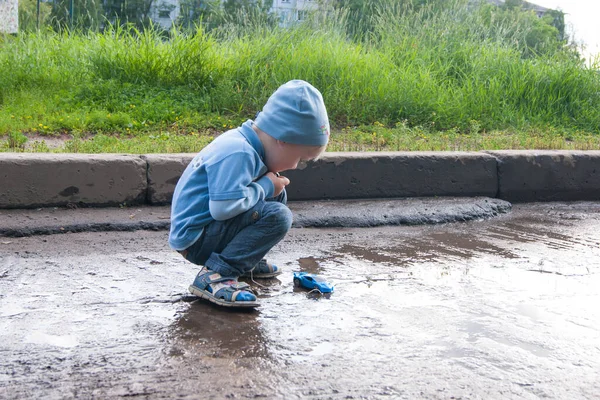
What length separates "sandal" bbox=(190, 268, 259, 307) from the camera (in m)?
3.00

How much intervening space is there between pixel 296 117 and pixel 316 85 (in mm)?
5329

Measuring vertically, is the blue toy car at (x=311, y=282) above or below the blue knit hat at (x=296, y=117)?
below

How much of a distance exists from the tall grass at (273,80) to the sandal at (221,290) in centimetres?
408

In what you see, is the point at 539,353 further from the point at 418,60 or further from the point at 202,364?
the point at 418,60

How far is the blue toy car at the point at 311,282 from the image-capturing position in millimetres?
3285

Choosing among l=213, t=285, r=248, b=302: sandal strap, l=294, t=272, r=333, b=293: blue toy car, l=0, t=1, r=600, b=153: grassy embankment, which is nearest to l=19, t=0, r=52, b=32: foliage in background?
l=0, t=1, r=600, b=153: grassy embankment

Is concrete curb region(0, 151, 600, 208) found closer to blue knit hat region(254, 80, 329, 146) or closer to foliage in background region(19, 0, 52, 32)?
blue knit hat region(254, 80, 329, 146)

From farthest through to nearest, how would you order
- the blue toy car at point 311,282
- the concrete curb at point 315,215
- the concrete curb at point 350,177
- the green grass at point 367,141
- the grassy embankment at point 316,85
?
the grassy embankment at point 316,85, the green grass at point 367,141, the concrete curb at point 350,177, the concrete curb at point 315,215, the blue toy car at point 311,282

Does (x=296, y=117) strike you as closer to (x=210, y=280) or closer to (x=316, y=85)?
(x=210, y=280)

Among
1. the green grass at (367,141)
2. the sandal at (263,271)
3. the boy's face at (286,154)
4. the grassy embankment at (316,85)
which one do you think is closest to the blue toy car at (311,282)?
the sandal at (263,271)

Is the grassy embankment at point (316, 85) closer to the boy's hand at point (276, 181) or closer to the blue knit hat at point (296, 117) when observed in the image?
the boy's hand at point (276, 181)

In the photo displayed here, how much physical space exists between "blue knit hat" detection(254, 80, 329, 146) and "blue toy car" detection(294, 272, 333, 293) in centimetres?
67

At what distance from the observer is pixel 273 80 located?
805 cm

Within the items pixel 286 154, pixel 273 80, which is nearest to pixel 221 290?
pixel 286 154
